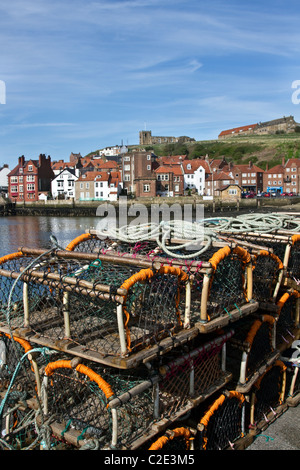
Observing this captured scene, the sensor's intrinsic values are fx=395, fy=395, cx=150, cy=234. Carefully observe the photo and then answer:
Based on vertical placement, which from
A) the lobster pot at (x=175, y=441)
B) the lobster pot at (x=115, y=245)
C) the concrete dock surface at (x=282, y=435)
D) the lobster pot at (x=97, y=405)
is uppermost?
the lobster pot at (x=115, y=245)

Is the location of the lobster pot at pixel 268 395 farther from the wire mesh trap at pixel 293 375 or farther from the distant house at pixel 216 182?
the distant house at pixel 216 182

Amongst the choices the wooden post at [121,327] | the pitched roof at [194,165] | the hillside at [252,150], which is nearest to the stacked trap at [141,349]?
the wooden post at [121,327]

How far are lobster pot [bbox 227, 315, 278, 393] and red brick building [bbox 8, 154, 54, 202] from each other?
4683 cm

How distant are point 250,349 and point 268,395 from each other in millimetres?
922

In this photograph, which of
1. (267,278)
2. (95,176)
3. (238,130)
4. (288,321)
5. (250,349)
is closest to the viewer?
(250,349)

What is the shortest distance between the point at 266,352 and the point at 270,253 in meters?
1.11

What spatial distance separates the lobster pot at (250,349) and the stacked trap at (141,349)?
0.04 feet

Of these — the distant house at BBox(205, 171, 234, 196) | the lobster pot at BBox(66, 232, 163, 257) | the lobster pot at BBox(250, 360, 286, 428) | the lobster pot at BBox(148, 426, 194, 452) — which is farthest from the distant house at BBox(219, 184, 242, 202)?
the lobster pot at BBox(148, 426, 194, 452)

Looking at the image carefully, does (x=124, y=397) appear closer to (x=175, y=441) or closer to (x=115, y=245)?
(x=175, y=441)

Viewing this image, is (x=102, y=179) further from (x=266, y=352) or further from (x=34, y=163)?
(x=266, y=352)

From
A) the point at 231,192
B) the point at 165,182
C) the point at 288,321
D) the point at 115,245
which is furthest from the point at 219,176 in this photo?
the point at 115,245

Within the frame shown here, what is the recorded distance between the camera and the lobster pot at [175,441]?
2.84 metres

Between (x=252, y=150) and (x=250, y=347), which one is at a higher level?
(x=252, y=150)

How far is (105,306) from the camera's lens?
2994 mm
